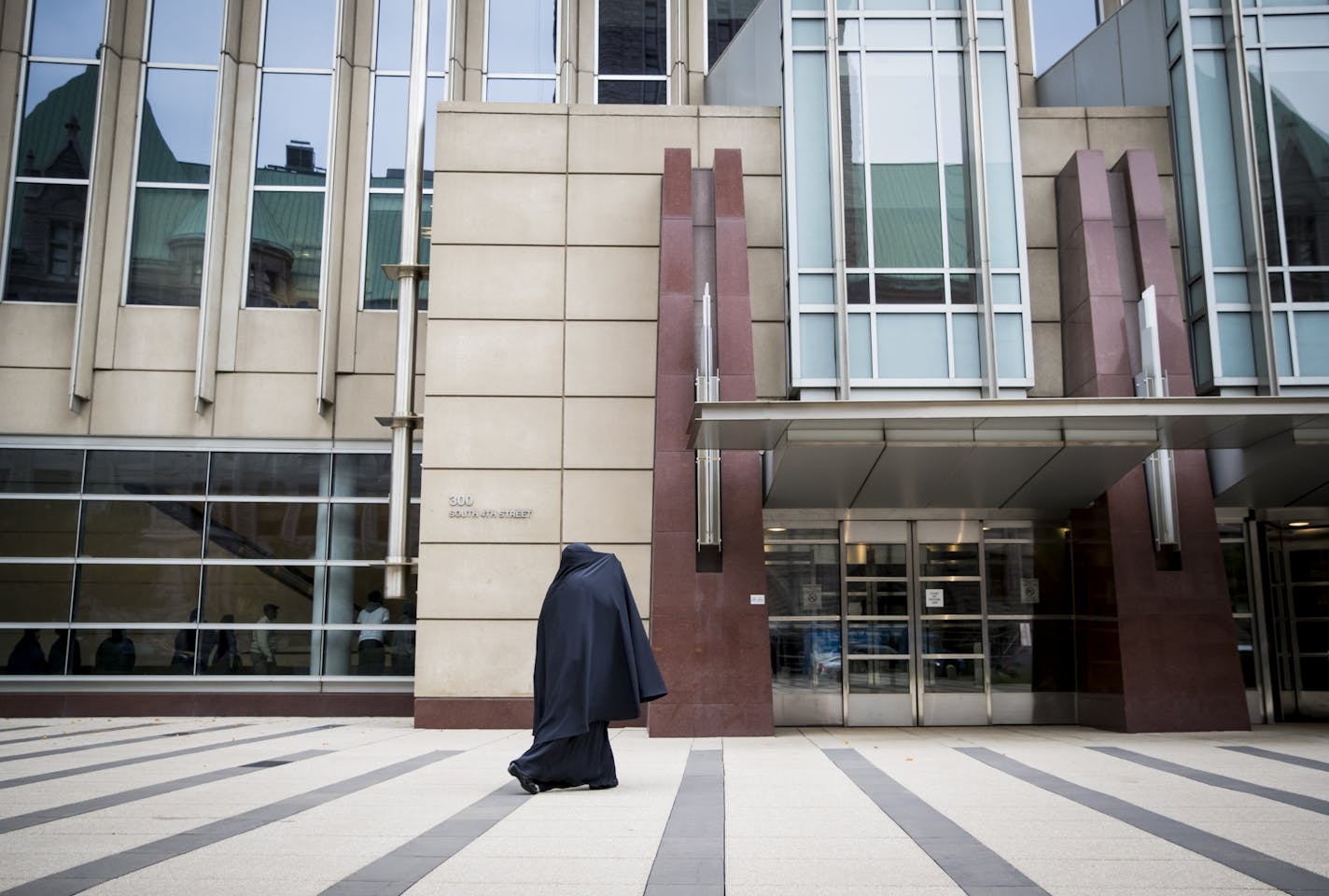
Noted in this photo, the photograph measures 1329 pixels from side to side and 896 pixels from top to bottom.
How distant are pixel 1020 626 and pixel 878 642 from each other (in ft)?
7.07

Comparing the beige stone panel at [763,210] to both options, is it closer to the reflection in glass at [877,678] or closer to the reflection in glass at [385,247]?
the reflection in glass at [385,247]

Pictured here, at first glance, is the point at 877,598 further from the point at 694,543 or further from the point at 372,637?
the point at 372,637

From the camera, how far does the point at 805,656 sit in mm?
15930

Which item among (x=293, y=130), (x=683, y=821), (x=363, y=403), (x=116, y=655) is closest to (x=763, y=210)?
(x=363, y=403)

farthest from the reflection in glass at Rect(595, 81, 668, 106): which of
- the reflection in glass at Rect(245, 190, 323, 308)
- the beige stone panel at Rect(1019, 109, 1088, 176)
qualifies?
the beige stone panel at Rect(1019, 109, 1088, 176)

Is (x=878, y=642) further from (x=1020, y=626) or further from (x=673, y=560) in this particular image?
(x=673, y=560)

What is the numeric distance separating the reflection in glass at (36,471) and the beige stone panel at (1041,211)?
16.1 meters

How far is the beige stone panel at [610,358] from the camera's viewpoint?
643 inches

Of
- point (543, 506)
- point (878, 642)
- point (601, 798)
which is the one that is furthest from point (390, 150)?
point (601, 798)

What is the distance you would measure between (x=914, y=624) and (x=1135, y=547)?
3.24m

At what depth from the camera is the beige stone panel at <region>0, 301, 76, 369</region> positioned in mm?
18703

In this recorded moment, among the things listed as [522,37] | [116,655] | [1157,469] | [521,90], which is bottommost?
[116,655]

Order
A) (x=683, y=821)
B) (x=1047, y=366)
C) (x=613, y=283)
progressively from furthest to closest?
(x=613, y=283), (x=1047, y=366), (x=683, y=821)

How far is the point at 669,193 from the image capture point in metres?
16.2
